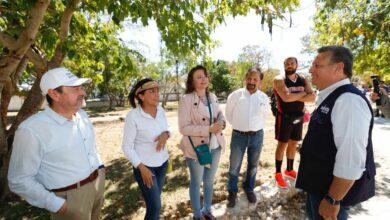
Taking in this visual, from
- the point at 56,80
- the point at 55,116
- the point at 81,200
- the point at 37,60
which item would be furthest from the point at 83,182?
the point at 37,60

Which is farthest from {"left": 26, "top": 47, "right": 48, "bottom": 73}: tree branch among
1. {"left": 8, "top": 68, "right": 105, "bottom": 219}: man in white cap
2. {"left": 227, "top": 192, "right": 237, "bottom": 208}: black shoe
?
{"left": 227, "top": 192, "right": 237, "bottom": 208}: black shoe

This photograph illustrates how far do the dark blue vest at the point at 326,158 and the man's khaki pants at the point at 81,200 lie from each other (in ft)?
6.38

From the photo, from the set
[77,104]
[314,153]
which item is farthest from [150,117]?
[314,153]

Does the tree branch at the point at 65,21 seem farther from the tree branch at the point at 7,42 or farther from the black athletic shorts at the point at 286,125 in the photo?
the black athletic shorts at the point at 286,125

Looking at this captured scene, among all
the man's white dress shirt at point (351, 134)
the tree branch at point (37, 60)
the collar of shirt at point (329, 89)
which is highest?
the tree branch at point (37, 60)

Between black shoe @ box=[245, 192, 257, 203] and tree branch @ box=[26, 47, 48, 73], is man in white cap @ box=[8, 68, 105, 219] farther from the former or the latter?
tree branch @ box=[26, 47, 48, 73]

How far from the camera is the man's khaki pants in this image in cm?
232

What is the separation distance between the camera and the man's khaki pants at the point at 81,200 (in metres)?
2.32

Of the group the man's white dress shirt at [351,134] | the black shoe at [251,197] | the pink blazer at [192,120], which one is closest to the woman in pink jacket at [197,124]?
the pink blazer at [192,120]

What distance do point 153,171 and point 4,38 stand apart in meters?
2.92

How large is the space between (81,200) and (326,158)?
2.12 metres

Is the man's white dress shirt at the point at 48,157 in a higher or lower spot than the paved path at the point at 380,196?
higher

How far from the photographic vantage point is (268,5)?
202 inches

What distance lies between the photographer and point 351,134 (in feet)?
6.82
